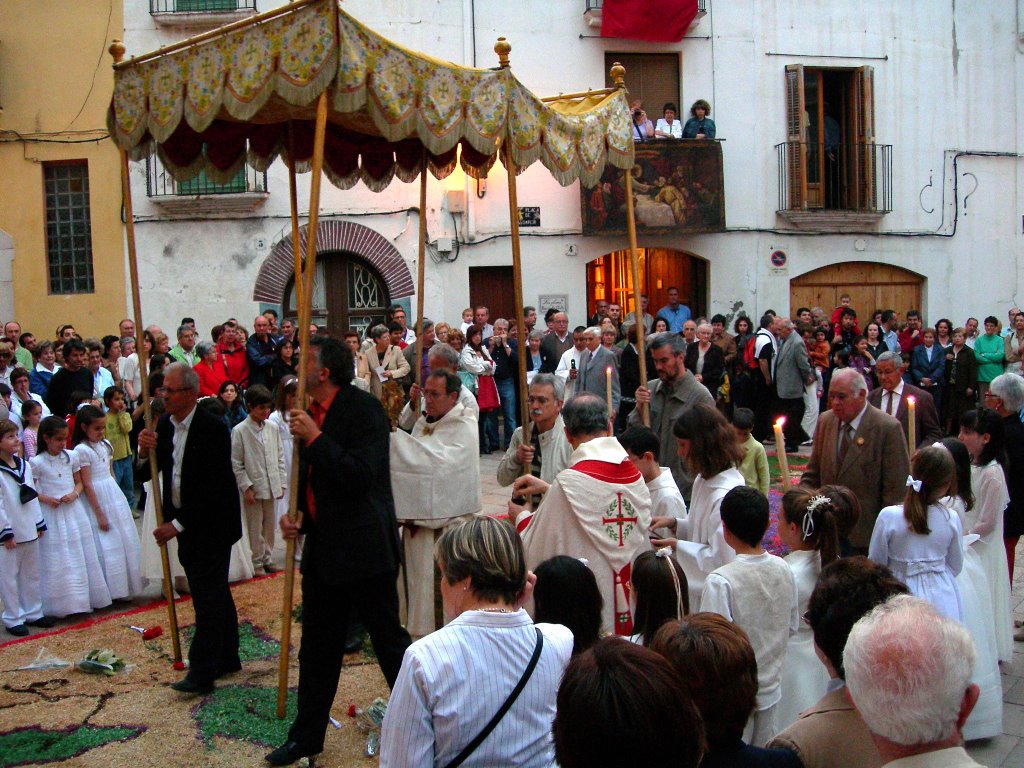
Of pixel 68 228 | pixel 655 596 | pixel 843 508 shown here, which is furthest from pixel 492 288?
pixel 655 596

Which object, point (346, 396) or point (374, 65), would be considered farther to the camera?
point (374, 65)

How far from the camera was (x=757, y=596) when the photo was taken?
362cm

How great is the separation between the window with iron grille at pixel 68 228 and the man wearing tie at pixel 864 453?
46.1 ft

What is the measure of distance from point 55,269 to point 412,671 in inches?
627

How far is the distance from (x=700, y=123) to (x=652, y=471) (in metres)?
13.7

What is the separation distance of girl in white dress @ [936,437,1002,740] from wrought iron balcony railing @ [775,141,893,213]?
13501 millimetres

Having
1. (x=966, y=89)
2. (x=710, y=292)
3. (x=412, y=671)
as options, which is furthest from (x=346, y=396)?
(x=966, y=89)

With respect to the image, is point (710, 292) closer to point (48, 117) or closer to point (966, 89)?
point (966, 89)

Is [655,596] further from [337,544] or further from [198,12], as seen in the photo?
[198,12]

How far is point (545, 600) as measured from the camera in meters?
3.29

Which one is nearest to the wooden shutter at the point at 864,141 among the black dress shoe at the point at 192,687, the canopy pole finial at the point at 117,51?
the canopy pole finial at the point at 117,51

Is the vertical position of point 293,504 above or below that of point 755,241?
below

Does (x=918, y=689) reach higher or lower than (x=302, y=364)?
lower

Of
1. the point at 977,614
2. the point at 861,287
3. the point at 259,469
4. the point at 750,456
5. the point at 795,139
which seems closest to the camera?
the point at 977,614
